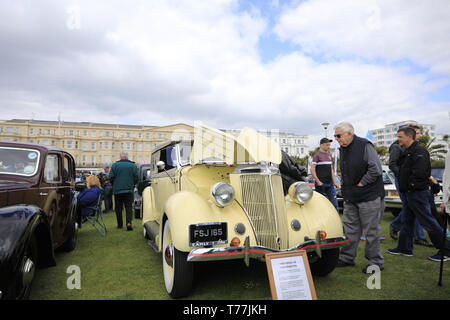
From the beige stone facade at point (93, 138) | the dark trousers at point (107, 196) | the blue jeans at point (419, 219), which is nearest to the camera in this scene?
the blue jeans at point (419, 219)

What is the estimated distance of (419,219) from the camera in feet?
13.6

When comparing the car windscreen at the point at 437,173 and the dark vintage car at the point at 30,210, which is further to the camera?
the car windscreen at the point at 437,173

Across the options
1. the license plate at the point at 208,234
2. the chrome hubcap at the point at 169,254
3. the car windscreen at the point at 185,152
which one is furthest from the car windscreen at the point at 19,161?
the license plate at the point at 208,234

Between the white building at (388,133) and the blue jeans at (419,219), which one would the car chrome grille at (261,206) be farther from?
the white building at (388,133)

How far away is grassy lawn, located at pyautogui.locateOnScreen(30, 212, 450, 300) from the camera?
10.1ft

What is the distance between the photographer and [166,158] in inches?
200

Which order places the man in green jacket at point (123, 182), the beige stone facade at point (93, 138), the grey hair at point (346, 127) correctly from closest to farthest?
the grey hair at point (346, 127) < the man in green jacket at point (123, 182) < the beige stone facade at point (93, 138)

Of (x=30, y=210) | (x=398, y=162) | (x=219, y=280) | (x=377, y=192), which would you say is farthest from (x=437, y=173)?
(x=30, y=210)

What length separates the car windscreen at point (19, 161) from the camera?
3737 mm

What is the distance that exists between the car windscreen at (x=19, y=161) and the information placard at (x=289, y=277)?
339 cm

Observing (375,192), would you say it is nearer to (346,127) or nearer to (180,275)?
(346,127)

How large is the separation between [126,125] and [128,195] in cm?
8785

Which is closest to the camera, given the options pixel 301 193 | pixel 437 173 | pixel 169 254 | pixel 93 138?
pixel 169 254

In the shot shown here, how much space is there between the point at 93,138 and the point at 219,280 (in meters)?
88.1
